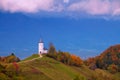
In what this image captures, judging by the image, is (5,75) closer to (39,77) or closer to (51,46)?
(39,77)

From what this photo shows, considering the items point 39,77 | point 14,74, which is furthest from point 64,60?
point 14,74

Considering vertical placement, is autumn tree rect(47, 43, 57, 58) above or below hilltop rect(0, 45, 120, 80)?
above

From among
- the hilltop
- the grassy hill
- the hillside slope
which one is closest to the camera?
the hilltop

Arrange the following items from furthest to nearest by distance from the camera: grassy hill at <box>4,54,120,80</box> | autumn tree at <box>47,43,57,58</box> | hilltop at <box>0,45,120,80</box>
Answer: autumn tree at <box>47,43,57,58</box>, grassy hill at <box>4,54,120,80</box>, hilltop at <box>0,45,120,80</box>

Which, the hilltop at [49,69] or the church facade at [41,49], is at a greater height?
the church facade at [41,49]

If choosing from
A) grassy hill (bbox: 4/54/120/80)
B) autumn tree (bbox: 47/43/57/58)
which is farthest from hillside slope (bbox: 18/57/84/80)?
autumn tree (bbox: 47/43/57/58)

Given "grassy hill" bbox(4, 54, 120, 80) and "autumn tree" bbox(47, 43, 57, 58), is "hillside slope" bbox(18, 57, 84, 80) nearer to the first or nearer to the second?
"grassy hill" bbox(4, 54, 120, 80)

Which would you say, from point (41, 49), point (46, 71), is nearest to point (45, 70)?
point (46, 71)

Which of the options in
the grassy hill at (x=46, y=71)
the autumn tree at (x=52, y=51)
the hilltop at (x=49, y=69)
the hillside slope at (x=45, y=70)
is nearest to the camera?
the hilltop at (x=49, y=69)

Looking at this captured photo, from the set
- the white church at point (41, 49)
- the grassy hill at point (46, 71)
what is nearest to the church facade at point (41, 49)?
the white church at point (41, 49)

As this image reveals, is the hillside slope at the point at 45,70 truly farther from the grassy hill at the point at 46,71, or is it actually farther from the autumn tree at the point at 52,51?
the autumn tree at the point at 52,51

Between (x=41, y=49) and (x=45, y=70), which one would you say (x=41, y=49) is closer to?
(x=41, y=49)

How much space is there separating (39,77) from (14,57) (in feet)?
162

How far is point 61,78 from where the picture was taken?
128m
